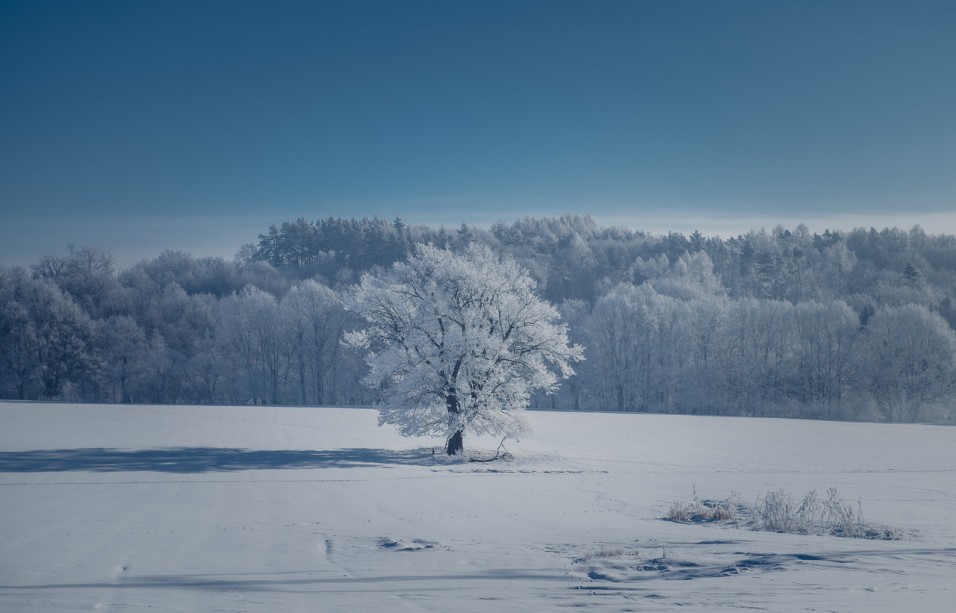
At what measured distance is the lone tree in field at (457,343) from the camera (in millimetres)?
33375

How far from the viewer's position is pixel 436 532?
49.9 feet

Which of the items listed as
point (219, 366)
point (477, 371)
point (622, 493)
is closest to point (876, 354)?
point (477, 371)

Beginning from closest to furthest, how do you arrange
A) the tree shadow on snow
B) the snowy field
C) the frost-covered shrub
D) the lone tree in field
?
the snowy field < the frost-covered shrub < the tree shadow on snow < the lone tree in field

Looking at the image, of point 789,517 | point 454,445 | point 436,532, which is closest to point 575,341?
point 454,445

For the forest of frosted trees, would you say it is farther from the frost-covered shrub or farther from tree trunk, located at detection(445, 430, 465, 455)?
the frost-covered shrub

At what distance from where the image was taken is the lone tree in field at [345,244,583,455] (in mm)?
33375

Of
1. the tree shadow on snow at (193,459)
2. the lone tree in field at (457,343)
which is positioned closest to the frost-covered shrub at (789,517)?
the lone tree in field at (457,343)

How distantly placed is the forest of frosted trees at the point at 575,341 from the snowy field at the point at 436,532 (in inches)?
1631

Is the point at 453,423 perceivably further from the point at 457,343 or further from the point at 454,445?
the point at 457,343

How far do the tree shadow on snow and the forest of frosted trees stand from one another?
3621cm

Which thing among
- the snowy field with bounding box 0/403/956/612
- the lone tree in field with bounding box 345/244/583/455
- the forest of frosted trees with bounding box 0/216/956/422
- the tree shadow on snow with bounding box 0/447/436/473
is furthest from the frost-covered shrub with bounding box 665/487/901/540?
the forest of frosted trees with bounding box 0/216/956/422

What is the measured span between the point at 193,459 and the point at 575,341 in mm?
63960

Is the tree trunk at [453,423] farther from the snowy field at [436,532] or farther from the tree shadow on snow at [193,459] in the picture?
the snowy field at [436,532]

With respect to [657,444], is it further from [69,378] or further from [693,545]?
[69,378]
